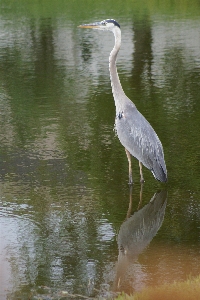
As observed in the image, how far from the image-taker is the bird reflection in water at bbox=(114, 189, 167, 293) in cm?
568

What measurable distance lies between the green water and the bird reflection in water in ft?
0.04

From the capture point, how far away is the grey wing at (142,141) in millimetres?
7818

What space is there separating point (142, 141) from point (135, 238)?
5.29 feet

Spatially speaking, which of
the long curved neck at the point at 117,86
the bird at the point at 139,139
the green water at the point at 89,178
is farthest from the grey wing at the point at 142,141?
the green water at the point at 89,178

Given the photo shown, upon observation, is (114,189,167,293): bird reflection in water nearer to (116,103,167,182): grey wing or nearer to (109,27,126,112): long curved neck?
(116,103,167,182): grey wing

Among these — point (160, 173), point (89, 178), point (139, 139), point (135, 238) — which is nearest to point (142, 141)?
point (139, 139)

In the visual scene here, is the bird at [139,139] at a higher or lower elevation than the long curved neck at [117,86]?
lower

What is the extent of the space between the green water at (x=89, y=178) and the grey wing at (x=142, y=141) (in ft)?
0.97

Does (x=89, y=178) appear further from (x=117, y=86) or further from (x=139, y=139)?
(x=117, y=86)

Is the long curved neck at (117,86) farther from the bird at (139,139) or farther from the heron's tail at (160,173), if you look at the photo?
the heron's tail at (160,173)

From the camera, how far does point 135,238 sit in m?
6.68

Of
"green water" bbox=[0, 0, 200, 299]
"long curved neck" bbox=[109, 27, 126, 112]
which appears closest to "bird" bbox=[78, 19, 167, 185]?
"long curved neck" bbox=[109, 27, 126, 112]

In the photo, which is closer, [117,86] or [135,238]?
[135,238]

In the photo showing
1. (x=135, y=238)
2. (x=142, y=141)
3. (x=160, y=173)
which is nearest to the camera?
(x=135, y=238)
